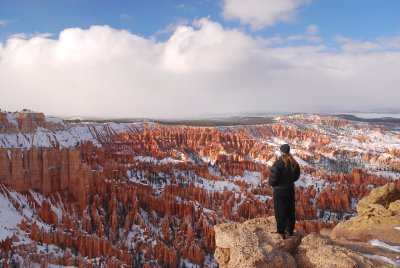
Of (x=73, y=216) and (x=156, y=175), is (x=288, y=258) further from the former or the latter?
(x=156, y=175)

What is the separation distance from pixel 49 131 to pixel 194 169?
36680mm

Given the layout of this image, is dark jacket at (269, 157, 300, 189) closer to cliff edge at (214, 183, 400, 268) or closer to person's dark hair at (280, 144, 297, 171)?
person's dark hair at (280, 144, 297, 171)

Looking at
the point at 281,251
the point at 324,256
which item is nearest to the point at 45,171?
the point at 281,251

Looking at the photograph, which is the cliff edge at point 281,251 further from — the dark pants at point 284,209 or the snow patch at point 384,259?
the dark pants at point 284,209

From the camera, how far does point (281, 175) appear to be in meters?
9.87

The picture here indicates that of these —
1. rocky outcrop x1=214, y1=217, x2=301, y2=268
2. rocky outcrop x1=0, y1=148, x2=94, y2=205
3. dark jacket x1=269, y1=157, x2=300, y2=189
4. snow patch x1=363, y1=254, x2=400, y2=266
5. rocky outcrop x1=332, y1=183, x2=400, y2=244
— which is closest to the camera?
rocky outcrop x1=214, y1=217, x2=301, y2=268

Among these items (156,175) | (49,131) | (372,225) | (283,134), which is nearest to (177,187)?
(156,175)

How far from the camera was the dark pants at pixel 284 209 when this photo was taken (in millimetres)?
9938

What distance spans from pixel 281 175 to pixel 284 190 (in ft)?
1.32

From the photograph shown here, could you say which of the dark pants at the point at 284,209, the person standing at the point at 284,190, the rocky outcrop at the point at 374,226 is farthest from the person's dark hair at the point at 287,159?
the rocky outcrop at the point at 374,226

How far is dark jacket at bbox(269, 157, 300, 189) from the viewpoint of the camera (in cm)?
976

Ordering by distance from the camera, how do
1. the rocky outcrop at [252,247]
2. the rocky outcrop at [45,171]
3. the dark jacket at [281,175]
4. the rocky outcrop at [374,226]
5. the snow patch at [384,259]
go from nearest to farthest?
the rocky outcrop at [252,247] < the dark jacket at [281,175] < the snow patch at [384,259] < the rocky outcrop at [374,226] < the rocky outcrop at [45,171]

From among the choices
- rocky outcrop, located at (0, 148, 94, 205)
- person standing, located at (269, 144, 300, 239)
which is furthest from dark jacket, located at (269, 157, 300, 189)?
rocky outcrop, located at (0, 148, 94, 205)

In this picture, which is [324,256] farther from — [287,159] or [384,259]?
[287,159]
